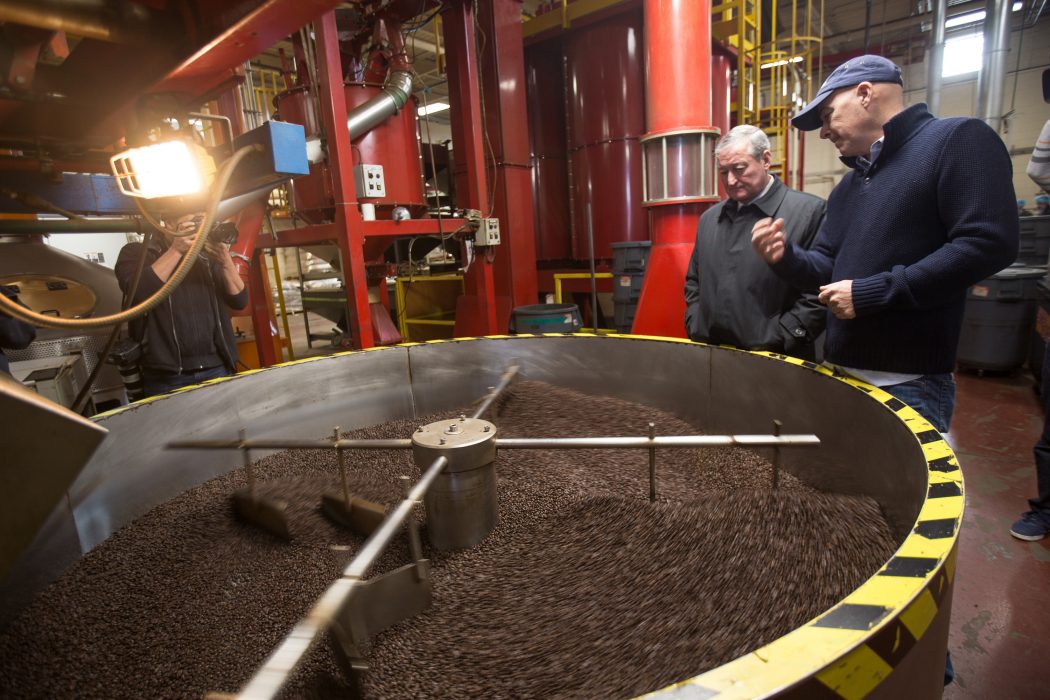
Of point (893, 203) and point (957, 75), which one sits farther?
point (957, 75)

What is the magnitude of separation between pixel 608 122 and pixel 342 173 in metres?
2.50

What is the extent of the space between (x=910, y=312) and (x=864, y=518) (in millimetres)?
465

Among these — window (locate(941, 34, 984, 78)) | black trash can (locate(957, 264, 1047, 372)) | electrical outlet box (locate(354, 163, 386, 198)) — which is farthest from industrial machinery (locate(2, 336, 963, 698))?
window (locate(941, 34, 984, 78))

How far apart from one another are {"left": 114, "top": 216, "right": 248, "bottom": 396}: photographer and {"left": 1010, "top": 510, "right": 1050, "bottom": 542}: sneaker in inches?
112

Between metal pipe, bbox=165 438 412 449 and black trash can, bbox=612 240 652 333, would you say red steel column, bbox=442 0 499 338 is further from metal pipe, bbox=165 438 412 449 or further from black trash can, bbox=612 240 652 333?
metal pipe, bbox=165 438 412 449

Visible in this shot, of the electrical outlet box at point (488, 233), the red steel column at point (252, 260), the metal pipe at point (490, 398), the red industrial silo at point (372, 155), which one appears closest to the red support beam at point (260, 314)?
the red steel column at point (252, 260)

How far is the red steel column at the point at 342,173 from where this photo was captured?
7.12 feet

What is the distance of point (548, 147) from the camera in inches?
177

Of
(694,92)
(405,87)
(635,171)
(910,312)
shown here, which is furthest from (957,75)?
(910,312)

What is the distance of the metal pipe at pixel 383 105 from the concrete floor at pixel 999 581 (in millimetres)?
2831

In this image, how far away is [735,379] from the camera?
5.02ft

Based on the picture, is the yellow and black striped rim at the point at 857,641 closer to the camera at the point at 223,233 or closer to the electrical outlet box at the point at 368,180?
the camera at the point at 223,233

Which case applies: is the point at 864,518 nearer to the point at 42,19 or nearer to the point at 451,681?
the point at 451,681

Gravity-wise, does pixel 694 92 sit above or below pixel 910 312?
above
